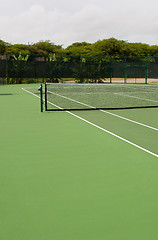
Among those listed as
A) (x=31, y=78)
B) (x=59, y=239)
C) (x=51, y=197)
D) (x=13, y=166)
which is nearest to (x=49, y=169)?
(x=13, y=166)

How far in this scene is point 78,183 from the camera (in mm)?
4516

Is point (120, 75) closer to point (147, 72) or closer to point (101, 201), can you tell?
point (147, 72)

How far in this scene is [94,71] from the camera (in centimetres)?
3109

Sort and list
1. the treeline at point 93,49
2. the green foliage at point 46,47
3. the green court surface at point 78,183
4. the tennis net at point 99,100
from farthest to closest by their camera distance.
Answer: the green foliage at point 46,47 → the treeline at point 93,49 → the tennis net at point 99,100 → the green court surface at point 78,183

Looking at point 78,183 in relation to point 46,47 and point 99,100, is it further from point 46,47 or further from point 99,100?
point 46,47

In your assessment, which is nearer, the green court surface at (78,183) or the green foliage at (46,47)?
the green court surface at (78,183)

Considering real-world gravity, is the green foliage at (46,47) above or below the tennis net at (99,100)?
above

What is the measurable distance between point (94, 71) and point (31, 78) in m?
5.68

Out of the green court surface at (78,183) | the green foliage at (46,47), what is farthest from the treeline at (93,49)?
the green court surface at (78,183)

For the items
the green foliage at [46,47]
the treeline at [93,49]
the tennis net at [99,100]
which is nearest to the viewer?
the tennis net at [99,100]

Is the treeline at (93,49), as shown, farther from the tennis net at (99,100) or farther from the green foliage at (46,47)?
the tennis net at (99,100)

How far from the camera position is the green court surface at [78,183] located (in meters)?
3.25

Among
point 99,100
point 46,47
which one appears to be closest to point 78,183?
point 99,100

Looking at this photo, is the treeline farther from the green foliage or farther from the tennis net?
the tennis net
